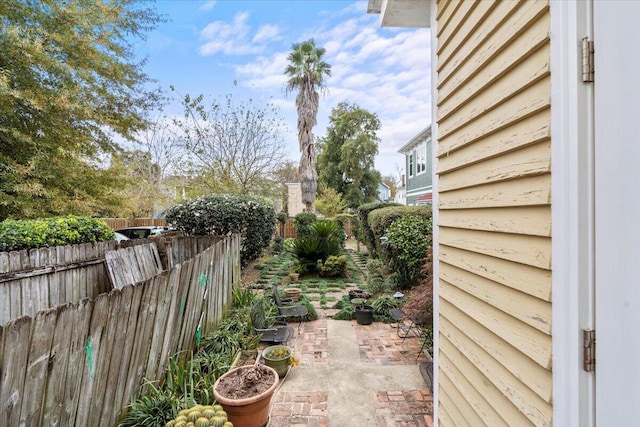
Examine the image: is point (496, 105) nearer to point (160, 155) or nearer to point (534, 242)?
point (534, 242)

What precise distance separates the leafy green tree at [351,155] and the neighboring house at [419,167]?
22.9ft

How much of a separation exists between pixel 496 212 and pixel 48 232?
592 cm

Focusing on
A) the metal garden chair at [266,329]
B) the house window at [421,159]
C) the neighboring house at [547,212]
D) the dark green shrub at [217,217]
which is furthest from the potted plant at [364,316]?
the house window at [421,159]

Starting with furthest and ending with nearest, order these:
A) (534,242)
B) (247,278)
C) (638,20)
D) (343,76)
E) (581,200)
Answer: (343,76) → (247,278) → (534,242) → (581,200) → (638,20)

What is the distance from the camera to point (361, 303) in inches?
218

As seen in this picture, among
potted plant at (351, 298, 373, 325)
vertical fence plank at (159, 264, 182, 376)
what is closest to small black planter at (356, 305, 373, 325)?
potted plant at (351, 298, 373, 325)

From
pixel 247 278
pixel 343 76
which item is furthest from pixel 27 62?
pixel 343 76

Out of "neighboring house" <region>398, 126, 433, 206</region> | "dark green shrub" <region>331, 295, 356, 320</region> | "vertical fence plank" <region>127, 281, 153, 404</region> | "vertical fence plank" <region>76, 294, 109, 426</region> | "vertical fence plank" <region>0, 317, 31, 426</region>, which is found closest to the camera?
"vertical fence plank" <region>0, 317, 31, 426</region>

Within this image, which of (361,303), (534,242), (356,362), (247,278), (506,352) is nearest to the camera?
(534,242)

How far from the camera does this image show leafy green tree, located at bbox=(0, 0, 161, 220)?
22.1ft

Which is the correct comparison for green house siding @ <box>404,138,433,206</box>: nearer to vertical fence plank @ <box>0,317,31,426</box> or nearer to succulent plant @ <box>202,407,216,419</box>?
succulent plant @ <box>202,407,216,419</box>

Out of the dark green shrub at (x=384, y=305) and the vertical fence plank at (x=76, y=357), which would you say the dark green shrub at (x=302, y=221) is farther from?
the vertical fence plank at (x=76, y=357)

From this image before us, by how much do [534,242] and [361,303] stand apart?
181 inches

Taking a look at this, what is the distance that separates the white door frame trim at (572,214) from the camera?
98 centimetres
